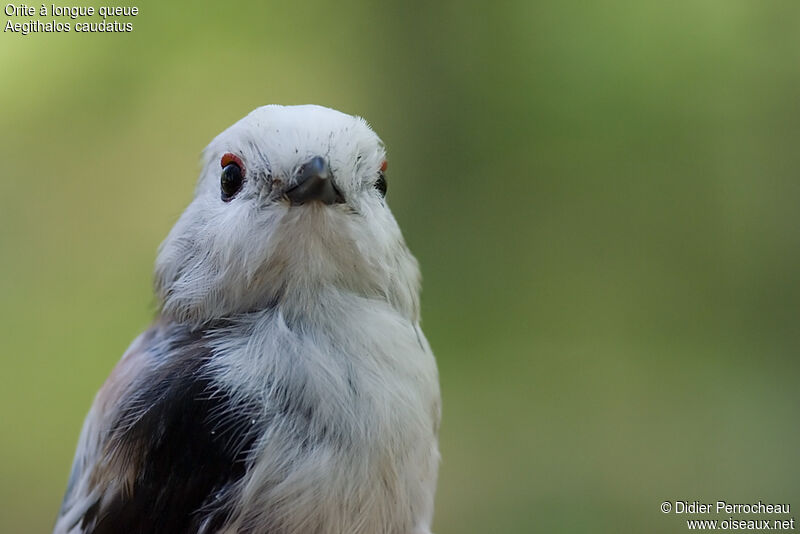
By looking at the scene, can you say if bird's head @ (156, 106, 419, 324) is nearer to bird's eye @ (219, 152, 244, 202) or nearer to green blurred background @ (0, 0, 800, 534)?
bird's eye @ (219, 152, 244, 202)


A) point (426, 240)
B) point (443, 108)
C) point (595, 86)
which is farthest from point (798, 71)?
point (426, 240)

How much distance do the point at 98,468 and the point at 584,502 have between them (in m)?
1.40

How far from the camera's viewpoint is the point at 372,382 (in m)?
0.95

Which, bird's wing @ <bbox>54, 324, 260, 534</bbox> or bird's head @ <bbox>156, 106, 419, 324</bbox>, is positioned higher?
A: bird's head @ <bbox>156, 106, 419, 324</bbox>

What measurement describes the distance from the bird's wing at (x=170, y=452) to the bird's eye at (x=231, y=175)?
0.20m

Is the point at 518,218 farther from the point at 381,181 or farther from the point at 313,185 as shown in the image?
the point at 313,185

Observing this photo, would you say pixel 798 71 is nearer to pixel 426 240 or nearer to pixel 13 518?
pixel 426 240

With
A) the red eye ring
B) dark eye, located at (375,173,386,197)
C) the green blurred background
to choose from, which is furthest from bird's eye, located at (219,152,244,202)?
the green blurred background

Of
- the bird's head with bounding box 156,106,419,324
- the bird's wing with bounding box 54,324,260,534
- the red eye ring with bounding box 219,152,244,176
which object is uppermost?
the red eye ring with bounding box 219,152,244,176

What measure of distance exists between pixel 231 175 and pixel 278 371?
11.1 inches

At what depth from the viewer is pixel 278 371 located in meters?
0.91

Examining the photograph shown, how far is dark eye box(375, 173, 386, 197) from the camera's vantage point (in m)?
1.06

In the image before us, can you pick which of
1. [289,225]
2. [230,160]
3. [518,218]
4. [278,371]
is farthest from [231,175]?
[518,218]

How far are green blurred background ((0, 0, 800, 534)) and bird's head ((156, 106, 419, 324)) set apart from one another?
2.20ft
